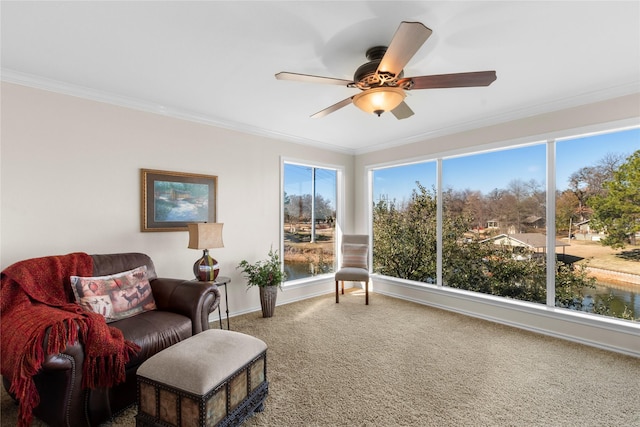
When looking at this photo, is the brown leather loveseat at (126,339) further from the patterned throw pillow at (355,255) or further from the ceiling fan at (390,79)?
the patterned throw pillow at (355,255)

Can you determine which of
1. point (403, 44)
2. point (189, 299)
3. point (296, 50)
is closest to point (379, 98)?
point (403, 44)

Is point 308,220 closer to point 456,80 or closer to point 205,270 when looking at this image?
point 205,270

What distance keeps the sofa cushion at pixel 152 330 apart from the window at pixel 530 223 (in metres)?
3.46

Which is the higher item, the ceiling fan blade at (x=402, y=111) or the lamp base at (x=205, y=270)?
the ceiling fan blade at (x=402, y=111)

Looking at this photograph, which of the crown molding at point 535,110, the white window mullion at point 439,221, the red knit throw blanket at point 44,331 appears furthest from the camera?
the white window mullion at point 439,221

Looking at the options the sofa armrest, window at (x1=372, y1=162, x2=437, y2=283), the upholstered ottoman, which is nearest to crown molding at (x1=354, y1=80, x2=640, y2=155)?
window at (x1=372, y1=162, x2=437, y2=283)

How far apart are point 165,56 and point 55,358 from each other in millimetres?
2124

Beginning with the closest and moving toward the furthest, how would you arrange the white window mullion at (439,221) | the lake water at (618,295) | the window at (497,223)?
the lake water at (618,295) < the window at (497,223) < the white window mullion at (439,221)

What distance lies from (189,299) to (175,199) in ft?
4.56

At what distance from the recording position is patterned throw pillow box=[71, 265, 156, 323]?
224cm

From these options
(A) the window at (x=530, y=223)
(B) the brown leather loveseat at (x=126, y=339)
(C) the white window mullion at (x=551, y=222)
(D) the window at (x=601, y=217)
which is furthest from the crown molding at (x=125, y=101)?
(D) the window at (x=601, y=217)

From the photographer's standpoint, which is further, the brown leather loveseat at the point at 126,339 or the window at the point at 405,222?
the window at the point at 405,222

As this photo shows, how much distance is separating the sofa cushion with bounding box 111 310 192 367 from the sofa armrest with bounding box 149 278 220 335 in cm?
7

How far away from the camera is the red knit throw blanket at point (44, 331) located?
5.28ft
